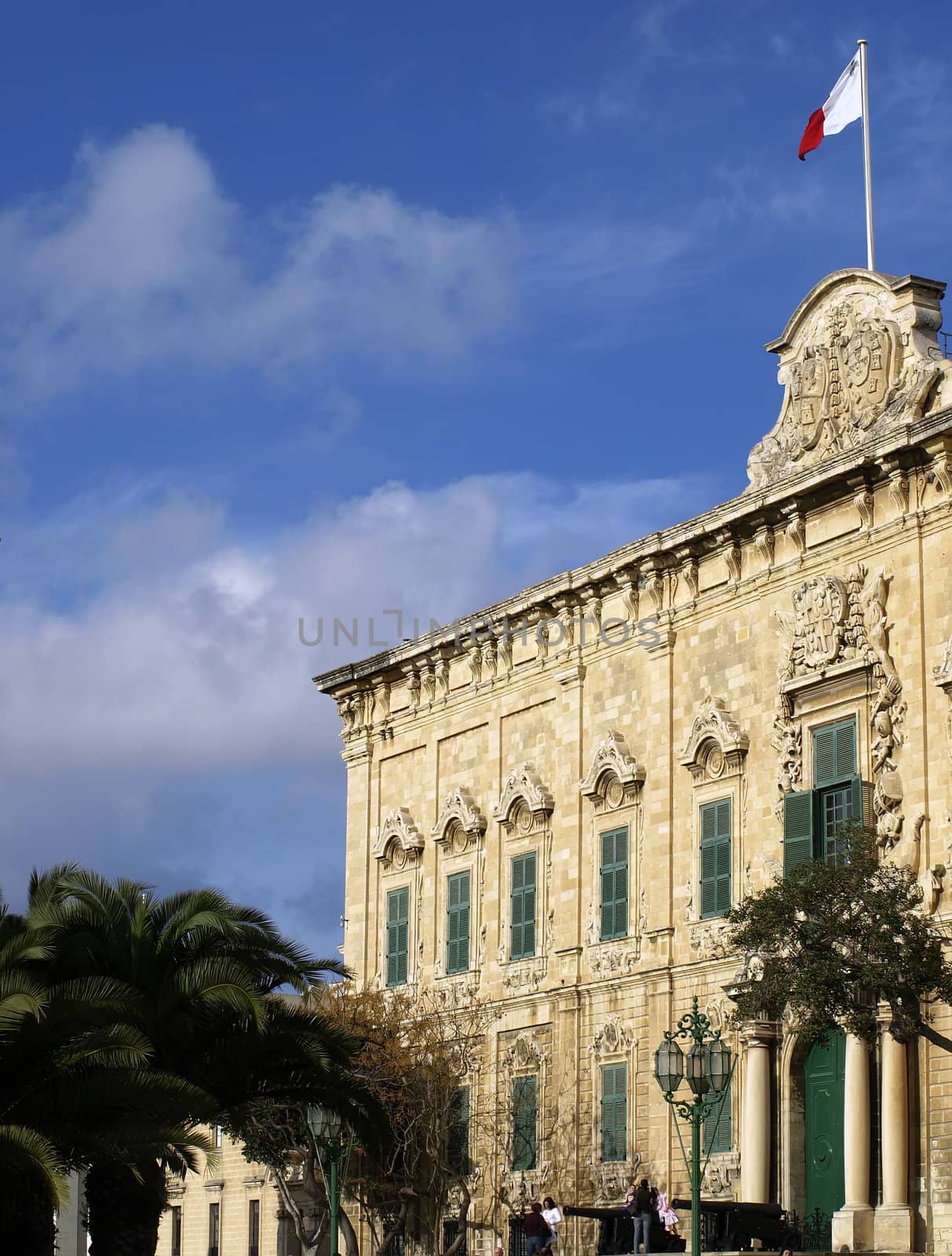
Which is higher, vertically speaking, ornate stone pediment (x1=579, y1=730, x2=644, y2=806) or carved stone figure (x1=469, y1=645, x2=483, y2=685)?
carved stone figure (x1=469, y1=645, x2=483, y2=685)

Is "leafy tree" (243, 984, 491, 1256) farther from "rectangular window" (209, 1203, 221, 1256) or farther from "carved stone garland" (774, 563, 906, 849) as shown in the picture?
"rectangular window" (209, 1203, 221, 1256)

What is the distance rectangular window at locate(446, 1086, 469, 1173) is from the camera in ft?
120

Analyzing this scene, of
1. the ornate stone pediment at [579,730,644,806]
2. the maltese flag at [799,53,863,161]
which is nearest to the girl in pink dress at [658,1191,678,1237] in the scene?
the ornate stone pediment at [579,730,644,806]

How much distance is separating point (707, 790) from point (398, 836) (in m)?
9.38

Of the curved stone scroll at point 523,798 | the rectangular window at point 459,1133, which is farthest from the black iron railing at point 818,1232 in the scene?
the curved stone scroll at point 523,798

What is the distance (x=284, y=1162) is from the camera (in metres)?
35.8

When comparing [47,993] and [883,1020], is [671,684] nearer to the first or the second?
[883,1020]

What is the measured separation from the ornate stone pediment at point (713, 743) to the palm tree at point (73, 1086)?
1130cm

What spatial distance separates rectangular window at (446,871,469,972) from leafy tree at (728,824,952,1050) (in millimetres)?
12298

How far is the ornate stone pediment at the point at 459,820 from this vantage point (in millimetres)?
38000

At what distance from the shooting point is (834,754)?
2972cm

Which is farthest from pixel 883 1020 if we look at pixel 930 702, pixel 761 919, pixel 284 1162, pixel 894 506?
pixel 284 1162

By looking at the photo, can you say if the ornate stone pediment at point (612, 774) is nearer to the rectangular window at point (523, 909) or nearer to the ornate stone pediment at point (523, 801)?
the ornate stone pediment at point (523, 801)

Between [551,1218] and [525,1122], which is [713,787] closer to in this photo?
[551,1218]
